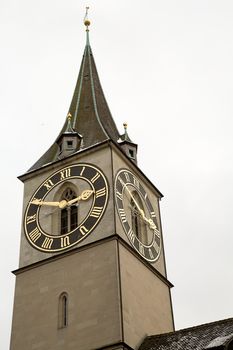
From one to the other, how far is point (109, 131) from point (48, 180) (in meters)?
3.48

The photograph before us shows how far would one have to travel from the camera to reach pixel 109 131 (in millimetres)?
29344

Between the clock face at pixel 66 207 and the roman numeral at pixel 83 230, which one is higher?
the clock face at pixel 66 207

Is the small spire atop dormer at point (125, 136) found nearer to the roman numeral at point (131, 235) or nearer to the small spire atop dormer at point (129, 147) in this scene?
the small spire atop dormer at point (129, 147)

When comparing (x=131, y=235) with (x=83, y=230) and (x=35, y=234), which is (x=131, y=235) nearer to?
(x=83, y=230)

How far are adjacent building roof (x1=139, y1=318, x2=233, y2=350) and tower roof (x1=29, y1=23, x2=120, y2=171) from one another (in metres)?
8.06

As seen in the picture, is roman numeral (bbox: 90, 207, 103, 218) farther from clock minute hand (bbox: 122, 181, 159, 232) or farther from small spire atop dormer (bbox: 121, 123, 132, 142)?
small spire atop dormer (bbox: 121, 123, 132, 142)

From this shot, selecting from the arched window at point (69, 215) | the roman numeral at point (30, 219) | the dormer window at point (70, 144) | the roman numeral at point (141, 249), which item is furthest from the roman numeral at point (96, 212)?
the dormer window at point (70, 144)

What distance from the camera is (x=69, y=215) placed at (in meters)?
26.0

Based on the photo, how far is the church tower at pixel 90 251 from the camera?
2275 centimetres

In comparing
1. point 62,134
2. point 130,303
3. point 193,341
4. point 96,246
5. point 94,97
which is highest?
point 94,97

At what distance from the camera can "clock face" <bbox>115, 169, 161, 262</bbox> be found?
25.5 m

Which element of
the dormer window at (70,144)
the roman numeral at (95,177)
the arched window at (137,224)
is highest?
the dormer window at (70,144)

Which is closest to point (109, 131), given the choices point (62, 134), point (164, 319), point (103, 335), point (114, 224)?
point (62, 134)

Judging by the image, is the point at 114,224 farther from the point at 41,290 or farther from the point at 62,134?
the point at 62,134
